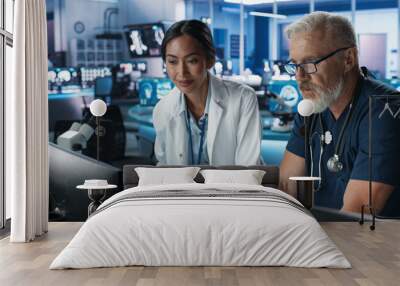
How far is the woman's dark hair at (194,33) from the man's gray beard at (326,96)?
1224 mm

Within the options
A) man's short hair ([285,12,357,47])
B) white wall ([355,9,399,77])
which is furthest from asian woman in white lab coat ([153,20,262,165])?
white wall ([355,9,399,77])

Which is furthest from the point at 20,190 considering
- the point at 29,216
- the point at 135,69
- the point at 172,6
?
the point at 172,6

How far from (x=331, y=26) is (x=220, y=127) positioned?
1605 mm

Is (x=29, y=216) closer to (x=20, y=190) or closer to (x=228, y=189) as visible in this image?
(x=20, y=190)

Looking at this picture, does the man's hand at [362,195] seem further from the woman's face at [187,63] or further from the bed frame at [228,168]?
the woman's face at [187,63]

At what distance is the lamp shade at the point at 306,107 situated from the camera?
709 cm

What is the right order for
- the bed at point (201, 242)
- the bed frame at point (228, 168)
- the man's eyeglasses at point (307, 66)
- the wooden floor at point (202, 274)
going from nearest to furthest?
the wooden floor at point (202, 274)
the bed at point (201, 242)
the man's eyeglasses at point (307, 66)
the bed frame at point (228, 168)

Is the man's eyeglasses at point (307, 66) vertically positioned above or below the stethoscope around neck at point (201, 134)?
above

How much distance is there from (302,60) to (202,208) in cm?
285

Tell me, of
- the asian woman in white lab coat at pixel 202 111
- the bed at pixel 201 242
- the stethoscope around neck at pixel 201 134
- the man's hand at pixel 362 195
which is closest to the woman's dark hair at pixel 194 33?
the asian woman in white lab coat at pixel 202 111

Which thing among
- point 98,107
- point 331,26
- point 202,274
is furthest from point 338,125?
point 202,274

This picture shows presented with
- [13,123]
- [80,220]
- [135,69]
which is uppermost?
[135,69]

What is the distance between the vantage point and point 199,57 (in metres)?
7.30

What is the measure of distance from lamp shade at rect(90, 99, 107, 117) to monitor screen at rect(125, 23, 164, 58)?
707 mm
